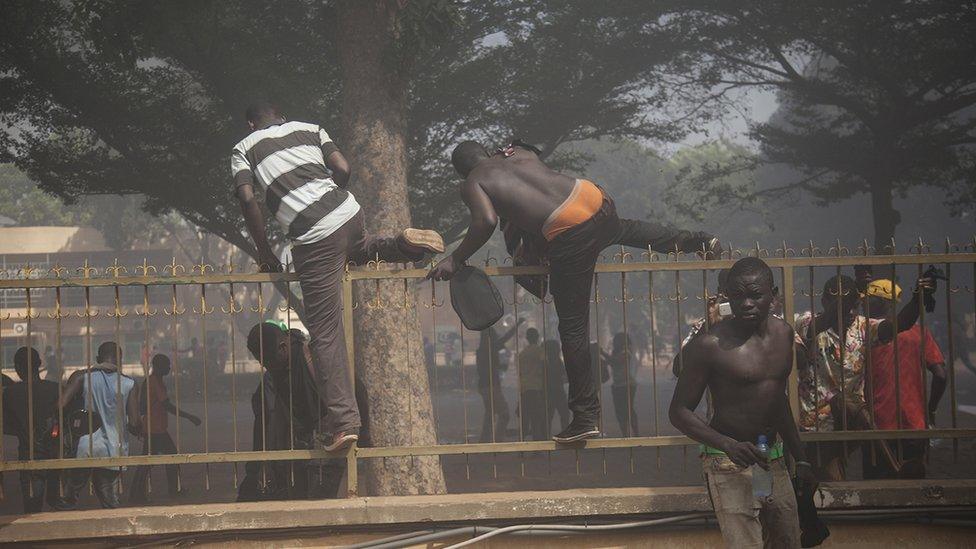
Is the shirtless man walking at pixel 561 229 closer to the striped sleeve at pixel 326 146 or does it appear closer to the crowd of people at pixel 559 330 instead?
the crowd of people at pixel 559 330

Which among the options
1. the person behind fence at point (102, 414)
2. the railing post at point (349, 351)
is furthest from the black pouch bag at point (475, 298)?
the person behind fence at point (102, 414)

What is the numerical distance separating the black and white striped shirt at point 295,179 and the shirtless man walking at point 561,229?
74 cm

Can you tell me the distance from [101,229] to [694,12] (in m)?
44.6

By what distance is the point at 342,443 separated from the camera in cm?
602

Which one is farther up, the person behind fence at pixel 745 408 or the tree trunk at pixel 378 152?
the tree trunk at pixel 378 152

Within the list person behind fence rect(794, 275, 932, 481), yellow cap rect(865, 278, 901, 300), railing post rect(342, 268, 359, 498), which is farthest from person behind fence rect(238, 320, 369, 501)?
yellow cap rect(865, 278, 901, 300)

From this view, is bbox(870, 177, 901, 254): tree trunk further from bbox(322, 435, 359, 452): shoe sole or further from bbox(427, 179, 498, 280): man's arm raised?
bbox(322, 435, 359, 452): shoe sole

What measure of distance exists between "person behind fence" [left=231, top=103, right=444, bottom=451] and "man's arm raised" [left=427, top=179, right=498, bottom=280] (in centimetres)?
20

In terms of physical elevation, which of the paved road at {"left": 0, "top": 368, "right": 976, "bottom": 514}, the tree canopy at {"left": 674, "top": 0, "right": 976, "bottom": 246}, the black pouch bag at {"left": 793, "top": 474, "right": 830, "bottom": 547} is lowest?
the paved road at {"left": 0, "top": 368, "right": 976, "bottom": 514}

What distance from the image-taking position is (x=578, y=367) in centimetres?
624

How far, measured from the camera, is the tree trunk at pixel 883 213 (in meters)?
17.4

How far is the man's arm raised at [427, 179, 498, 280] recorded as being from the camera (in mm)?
5984

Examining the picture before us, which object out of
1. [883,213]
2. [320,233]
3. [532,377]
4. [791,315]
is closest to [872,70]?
[883,213]

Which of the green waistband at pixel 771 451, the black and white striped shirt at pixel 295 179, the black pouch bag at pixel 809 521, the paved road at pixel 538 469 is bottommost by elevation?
the paved road at pixel 538 469
